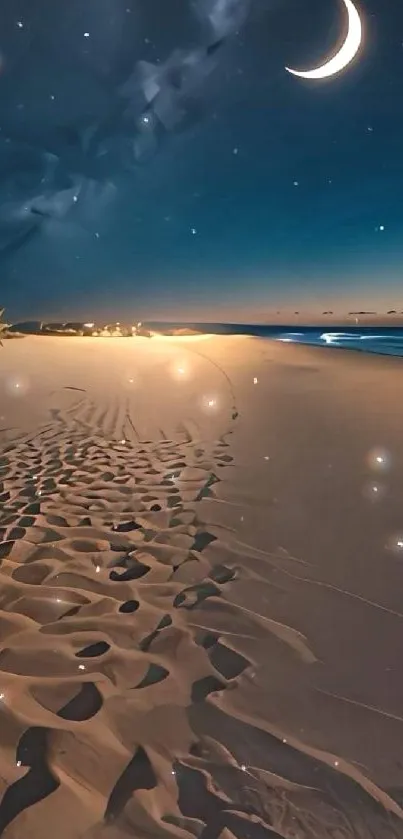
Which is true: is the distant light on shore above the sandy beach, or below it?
above

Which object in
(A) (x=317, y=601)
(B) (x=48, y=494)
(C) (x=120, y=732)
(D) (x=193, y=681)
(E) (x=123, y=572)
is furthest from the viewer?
(B) (x=48, y=494)

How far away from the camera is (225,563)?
160 inches

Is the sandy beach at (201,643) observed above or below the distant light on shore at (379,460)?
below

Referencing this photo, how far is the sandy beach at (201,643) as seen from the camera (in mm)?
2020

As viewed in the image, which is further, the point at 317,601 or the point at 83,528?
the point at 83,528

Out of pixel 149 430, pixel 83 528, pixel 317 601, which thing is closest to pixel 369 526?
pixel 317 601

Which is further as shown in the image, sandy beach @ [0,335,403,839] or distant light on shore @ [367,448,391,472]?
distant light on shore @ [367,448,391,472]

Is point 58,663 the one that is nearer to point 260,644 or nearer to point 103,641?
point 103,641

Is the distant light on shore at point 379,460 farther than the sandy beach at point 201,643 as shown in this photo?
Yes

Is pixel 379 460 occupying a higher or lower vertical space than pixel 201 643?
higher

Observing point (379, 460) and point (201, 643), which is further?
point (379, 460)

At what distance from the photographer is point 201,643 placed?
302 centimetres

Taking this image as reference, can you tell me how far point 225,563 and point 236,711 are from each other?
1611mm

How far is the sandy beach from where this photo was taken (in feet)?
6.63
